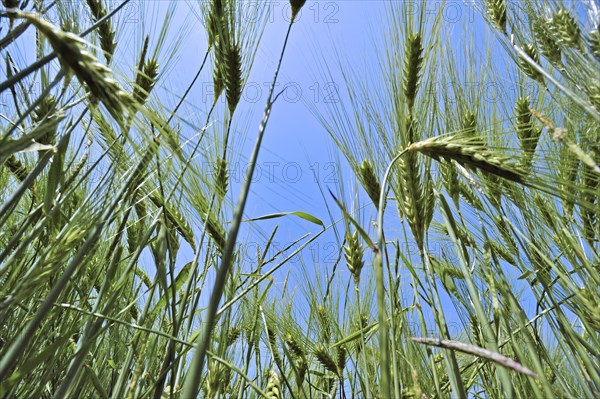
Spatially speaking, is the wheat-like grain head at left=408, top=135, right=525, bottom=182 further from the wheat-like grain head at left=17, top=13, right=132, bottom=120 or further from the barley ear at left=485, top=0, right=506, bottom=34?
the barley ear at left=485, top=0, right=506, bottom=34

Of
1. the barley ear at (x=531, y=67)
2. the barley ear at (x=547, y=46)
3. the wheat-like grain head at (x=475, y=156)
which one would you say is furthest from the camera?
the barley ear at (x=531, y=67)

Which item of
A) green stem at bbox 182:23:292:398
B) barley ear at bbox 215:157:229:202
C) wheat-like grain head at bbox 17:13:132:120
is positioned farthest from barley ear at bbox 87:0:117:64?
green stem at bbox 182:23:292:398

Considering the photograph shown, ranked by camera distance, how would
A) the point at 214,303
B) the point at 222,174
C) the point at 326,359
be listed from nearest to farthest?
the point at 214,303, the point at 222,174, the point at 326,359

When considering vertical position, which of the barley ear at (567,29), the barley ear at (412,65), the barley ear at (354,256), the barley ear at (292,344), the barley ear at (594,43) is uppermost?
the barley ear at (412,65)

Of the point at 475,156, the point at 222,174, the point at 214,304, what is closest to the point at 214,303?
the point at 214,304

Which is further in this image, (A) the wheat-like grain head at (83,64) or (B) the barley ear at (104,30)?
(B) the barley ear at (104,30)

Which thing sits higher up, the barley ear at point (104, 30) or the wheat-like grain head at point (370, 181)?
the barley ear at point (104, 30)

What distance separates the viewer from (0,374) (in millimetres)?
573

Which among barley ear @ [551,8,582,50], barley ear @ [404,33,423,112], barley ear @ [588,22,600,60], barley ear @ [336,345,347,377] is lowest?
barley ear @ [336,345,347,377]

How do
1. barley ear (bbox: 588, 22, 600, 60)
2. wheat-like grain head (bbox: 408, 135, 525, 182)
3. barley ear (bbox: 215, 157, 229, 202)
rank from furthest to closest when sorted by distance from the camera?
barley ear (bbox: 215, 157, 229, 202), barley ear (bbox: 588, 22, 600, 60), wheat-like grain head (bbox: 408, 135, 525, 182)

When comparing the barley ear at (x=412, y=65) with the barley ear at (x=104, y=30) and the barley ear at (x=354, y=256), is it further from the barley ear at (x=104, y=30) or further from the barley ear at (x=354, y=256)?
the barley ear at (x=104, y=30)

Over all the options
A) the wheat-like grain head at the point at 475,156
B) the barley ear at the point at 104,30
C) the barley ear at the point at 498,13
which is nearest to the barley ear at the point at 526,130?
the barley ear at the point at 498,13

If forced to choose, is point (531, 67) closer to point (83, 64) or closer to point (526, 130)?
point (526, 130)

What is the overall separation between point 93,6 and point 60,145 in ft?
2.28
